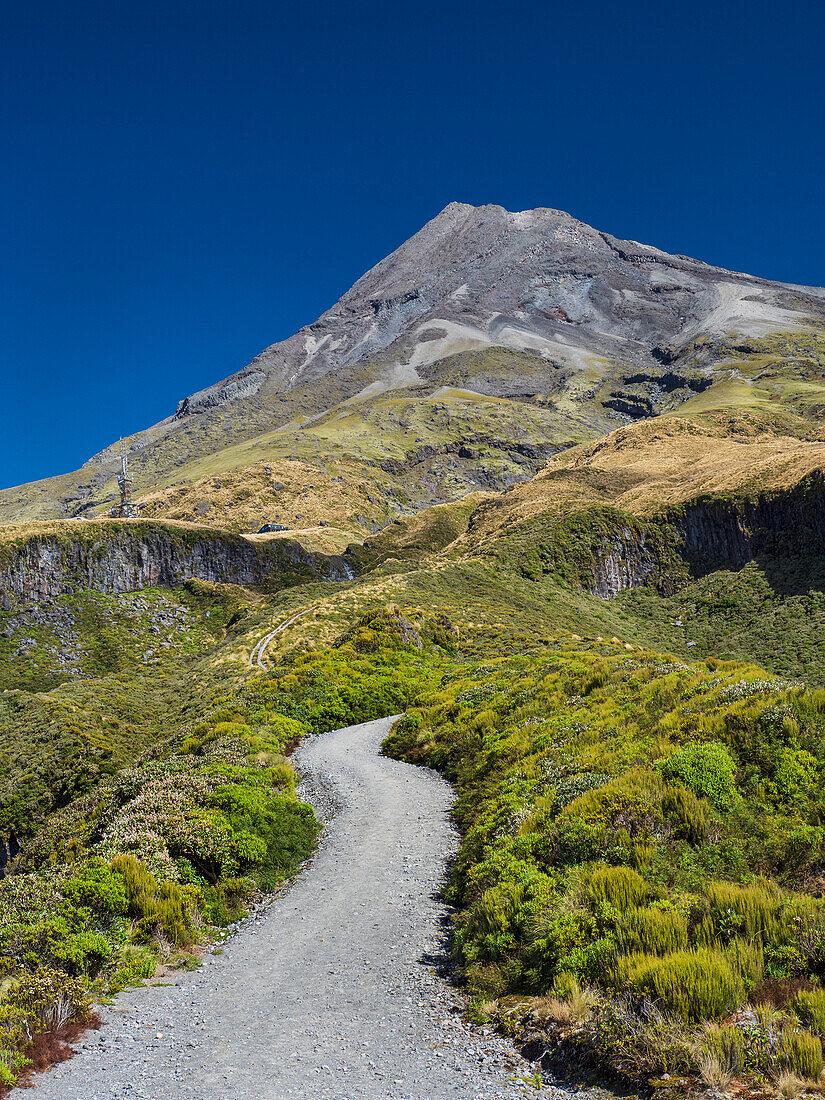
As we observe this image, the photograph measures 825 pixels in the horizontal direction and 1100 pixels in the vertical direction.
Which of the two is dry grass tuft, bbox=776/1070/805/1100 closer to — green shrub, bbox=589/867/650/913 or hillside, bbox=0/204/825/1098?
hillside, bbox=0/204/825/1098

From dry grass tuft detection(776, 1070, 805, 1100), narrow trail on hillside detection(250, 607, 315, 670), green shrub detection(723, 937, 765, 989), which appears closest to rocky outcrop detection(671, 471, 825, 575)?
narrow trail on hillside detection(250, 607, 315, 670)

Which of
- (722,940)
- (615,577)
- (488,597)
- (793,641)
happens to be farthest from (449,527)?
(722,940)

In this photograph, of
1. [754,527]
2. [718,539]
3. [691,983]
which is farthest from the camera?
[718,539]

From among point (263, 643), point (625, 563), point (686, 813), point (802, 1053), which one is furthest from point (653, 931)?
point (625, 563)

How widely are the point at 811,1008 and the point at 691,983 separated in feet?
3.49

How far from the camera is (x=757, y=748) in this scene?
11.1m

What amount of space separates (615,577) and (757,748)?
209ft

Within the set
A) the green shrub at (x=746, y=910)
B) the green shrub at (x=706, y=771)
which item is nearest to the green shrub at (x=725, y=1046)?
the green shrub at (x=746, y=910)

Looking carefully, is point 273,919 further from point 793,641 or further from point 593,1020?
point 793,641

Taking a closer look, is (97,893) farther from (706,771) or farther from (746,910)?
(706,771)

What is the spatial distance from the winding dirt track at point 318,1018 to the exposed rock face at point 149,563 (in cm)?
7922

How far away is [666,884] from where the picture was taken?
8.72 m

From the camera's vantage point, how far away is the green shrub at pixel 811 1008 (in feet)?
19.8

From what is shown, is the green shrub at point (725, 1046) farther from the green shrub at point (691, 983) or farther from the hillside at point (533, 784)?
the green shrub at point (691, 983)
